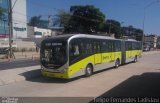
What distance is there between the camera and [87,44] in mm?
17297

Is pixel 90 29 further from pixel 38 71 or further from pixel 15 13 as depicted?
pixel 38 71

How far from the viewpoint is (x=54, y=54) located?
15.3 m

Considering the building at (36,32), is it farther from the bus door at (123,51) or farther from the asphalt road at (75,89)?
the asphalt road at (75,89)

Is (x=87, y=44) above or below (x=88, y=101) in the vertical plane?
above

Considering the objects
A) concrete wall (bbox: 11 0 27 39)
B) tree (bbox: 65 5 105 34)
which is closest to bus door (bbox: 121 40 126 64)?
tree (bbox: 65 5 105 34)

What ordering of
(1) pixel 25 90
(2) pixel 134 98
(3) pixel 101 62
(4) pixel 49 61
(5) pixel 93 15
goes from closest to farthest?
(2) pixel 134 98, (1) pixel 25 90, (4) pixel 49 61, (3) pixel 101 62, (5) pixel 93 15

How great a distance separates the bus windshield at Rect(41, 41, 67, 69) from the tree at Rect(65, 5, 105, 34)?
6228 centimetres

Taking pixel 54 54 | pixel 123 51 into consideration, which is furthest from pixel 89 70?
pixel 123 51

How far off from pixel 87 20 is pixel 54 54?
6443 cm

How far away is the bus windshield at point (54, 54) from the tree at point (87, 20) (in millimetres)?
62277

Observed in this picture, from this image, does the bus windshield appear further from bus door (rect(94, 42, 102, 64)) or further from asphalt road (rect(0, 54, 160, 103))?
bus door (rect(94, 42, 102, 64))

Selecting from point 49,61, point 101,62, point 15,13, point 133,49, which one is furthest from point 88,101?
point 15,13

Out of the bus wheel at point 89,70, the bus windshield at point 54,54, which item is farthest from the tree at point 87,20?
the bus windshield at point 54,54

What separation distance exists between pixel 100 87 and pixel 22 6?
267 ft
